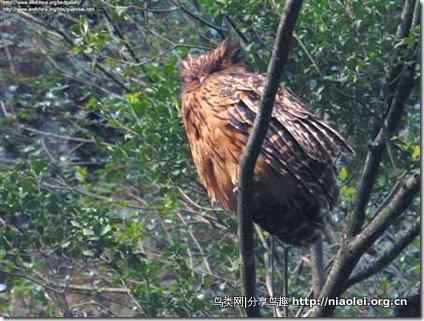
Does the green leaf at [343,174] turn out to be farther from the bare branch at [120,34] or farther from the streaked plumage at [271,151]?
the bare branch at [120,34]

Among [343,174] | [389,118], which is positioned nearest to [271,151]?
[389,118]

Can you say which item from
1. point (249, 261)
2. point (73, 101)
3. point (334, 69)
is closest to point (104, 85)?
point (73, 101)

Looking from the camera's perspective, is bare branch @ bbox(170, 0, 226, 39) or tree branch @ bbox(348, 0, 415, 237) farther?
bare branch @ bbox(170, 0, 226, 39)

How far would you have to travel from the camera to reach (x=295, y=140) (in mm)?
4016

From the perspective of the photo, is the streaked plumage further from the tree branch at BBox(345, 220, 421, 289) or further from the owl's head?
the tree branch at BBox(345, 220, 421, 289)

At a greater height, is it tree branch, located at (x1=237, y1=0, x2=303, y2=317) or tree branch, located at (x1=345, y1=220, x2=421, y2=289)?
tree branch, located at (x1=237, y1=0, x2=303, y2=317)

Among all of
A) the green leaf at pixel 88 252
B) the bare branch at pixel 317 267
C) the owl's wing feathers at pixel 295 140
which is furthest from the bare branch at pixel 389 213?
the green leaf at pixel 88 252

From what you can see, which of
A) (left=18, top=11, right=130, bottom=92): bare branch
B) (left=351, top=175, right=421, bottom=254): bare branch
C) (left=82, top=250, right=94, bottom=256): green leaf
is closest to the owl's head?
(left=82, top=250, right=94, bottom=256): green leaf

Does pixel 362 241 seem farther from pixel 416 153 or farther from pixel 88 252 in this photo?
pixel 88 252

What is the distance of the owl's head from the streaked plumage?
114 mm

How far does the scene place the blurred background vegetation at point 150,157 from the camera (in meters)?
4.38

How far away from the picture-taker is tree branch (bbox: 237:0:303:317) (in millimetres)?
3094

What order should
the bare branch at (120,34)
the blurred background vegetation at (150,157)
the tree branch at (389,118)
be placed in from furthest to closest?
the bare branch at (120,34) → the blurred background vegetation at (150,157) → the tree branch at (389,118)

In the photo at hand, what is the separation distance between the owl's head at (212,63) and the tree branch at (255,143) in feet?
2.88
